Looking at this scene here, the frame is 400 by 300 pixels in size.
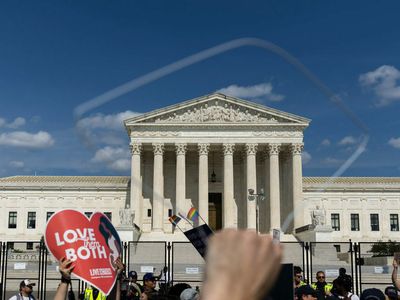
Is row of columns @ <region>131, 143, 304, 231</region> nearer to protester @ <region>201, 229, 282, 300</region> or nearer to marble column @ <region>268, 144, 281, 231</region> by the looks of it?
marble column @ <region>268, 144, 281, 231</region>

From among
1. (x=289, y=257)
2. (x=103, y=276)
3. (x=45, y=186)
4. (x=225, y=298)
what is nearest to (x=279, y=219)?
(x=289, y=257)

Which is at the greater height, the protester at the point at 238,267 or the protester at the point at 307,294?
the protester at the point at 238,267

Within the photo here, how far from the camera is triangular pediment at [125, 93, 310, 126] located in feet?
218

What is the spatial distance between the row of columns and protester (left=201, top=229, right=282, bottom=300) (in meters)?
63.6

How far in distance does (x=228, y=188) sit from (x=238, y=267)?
64.5 metres

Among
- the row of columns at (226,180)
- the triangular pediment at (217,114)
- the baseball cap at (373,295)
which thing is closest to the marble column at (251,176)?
the row of columns at (226,180)

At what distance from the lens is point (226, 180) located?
6594 centimetres

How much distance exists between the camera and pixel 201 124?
66375mm

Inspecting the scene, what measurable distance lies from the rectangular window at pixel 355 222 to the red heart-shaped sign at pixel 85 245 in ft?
241

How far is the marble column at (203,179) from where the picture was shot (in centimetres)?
6481

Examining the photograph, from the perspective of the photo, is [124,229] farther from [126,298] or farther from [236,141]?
[126,298]

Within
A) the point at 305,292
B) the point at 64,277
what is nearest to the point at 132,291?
the point at 305,292

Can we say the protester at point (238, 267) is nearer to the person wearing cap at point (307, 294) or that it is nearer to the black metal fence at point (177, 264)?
the person wearing cap at point (307, 294)

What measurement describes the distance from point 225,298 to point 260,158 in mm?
69609
